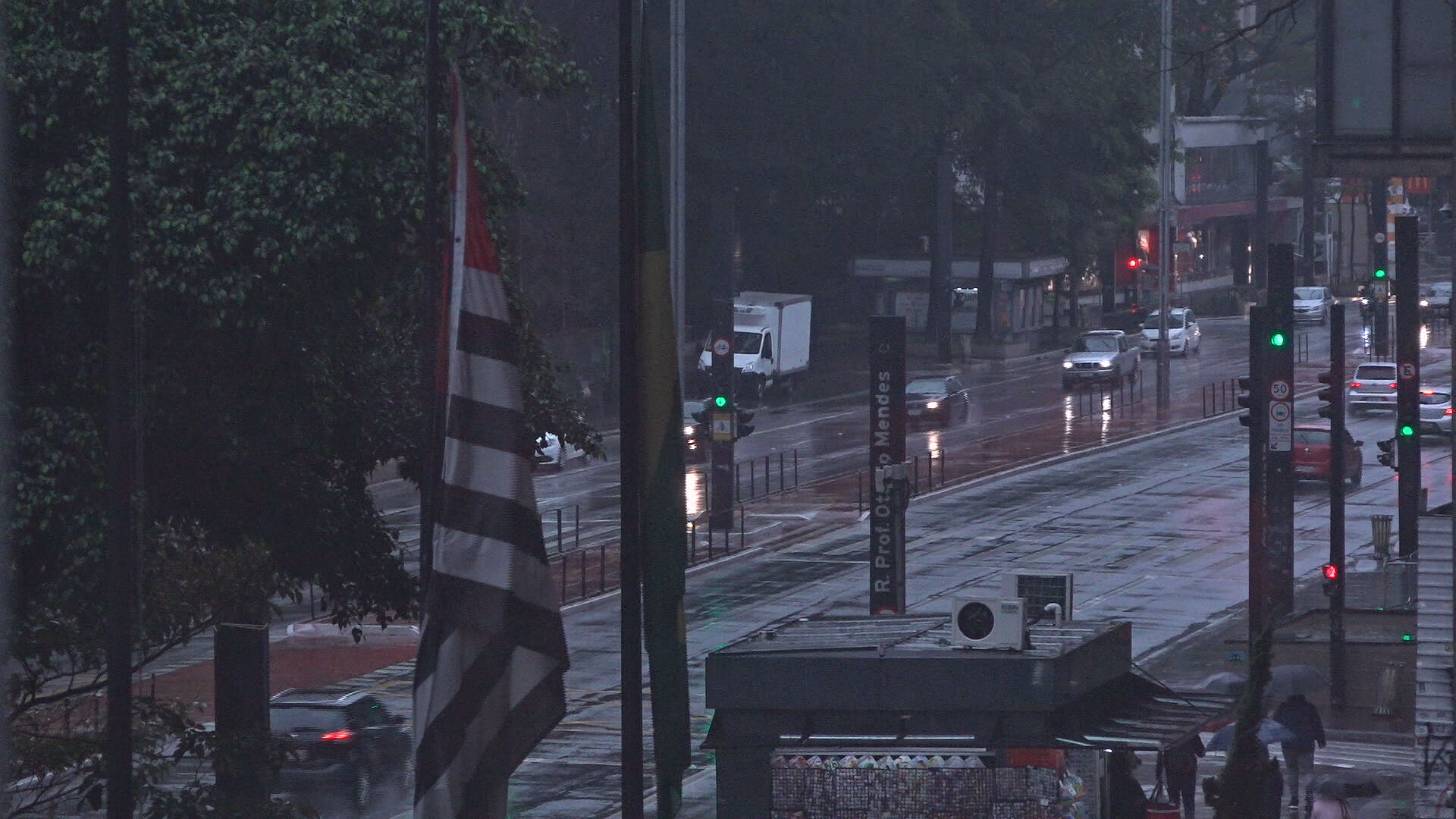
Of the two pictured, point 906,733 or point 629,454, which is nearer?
point 629,454

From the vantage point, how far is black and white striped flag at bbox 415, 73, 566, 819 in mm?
9578

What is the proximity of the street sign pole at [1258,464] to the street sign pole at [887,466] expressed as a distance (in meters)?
5.33

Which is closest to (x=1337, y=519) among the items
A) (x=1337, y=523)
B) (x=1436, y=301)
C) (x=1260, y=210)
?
(x=1337, y=523)

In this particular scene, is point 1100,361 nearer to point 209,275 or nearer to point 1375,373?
point 1375,373

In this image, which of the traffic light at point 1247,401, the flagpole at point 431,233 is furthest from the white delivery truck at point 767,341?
the flagpole at point 431,233

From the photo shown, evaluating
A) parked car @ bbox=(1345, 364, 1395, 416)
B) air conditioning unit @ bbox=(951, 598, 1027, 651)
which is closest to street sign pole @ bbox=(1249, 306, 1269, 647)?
air conditioning unit @ bbox=(951, 598, 1027, 651)

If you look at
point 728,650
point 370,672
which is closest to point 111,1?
point 728,650

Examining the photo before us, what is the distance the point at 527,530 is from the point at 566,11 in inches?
2144

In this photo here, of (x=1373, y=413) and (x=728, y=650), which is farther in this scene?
(x=1373, y=413)

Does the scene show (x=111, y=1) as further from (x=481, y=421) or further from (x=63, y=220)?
(x=481, y=421)

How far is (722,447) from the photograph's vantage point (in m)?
39.6

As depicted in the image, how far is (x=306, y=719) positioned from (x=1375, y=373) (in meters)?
41.5

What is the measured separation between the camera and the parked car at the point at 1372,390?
55.8 metres

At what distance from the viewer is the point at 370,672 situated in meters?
28.8
